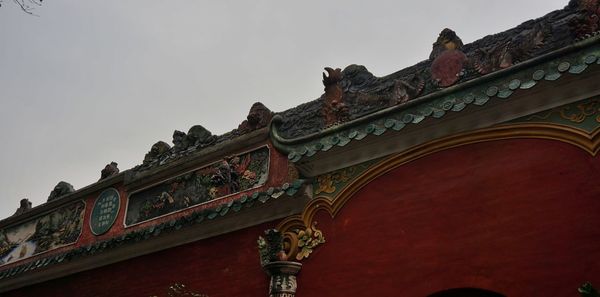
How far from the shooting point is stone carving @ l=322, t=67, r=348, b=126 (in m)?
6.06

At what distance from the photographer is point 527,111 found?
15.3 feet

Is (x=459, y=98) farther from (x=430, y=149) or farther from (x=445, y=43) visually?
(x=445, y=43)

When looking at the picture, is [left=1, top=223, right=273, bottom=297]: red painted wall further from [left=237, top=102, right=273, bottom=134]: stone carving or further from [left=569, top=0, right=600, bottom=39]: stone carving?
[left=569, top=0, right=600, bottom=39]: stone carving

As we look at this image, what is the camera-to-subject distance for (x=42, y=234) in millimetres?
8977

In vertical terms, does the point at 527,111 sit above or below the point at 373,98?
below

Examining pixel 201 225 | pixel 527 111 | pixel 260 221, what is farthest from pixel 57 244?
pixel 527 111

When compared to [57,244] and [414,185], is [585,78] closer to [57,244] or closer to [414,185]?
[414,185]

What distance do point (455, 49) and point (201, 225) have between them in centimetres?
345

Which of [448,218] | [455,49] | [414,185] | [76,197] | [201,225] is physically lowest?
[448,218]

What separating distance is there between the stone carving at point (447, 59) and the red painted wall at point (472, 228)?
2.68 feet

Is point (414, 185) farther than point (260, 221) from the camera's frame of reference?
No

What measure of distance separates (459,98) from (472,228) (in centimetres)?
121

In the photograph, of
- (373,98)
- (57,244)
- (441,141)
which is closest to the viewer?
(441,141)

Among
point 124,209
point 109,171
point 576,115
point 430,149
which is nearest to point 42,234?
point 109,171
